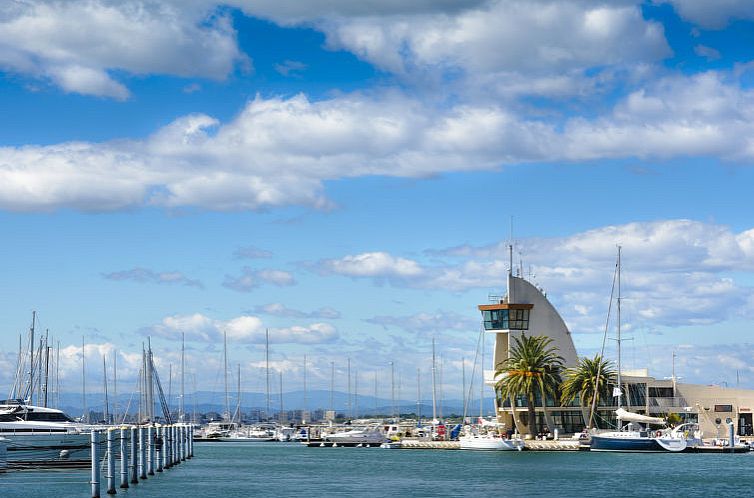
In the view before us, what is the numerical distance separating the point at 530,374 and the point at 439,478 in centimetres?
5303

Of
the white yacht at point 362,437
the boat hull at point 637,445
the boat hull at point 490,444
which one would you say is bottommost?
the white yacht at point 362,437

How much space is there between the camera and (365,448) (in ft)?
568

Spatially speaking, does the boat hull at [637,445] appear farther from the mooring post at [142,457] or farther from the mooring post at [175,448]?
the mooring post at [142,457]

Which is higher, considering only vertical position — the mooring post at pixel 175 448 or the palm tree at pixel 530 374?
the palm tree at pixel 530 374

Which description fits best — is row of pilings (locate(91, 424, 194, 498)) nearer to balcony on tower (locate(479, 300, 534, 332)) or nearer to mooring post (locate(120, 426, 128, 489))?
mooring post (locate(120, 426, 128, 489))

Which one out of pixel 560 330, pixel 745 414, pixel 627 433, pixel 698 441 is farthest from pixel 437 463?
pixel 745 414

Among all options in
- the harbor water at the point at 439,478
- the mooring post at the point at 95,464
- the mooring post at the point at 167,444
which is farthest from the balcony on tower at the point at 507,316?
the mooring post at the point at 95,464

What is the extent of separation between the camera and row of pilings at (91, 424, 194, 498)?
171ft

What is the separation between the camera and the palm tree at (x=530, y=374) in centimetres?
14000

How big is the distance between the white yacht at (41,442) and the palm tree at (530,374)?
2674 inches

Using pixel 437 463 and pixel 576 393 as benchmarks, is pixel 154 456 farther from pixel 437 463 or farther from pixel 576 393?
pixel 576 393

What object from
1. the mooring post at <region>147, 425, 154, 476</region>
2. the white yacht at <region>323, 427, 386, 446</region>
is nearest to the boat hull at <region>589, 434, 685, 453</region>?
the white yacht at <region>323, 427, 386, 446</region>

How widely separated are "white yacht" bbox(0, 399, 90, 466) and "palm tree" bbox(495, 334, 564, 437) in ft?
223

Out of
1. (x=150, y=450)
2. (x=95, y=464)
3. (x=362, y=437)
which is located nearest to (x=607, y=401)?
(x=362, y=437)
